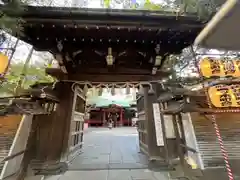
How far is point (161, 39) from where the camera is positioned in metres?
3.80

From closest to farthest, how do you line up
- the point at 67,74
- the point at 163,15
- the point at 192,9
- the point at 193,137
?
the point at 163,15 < the point at 192,9 < the point at 193,137 < the point at 67,74

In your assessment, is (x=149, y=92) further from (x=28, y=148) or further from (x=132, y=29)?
(x=28, y=148)

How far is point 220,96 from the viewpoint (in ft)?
10.8

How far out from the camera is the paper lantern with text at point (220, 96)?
3254 mm

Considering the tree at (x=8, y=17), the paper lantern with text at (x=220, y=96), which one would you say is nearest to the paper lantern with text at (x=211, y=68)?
the paper lantern with text at (x=220, y=96)

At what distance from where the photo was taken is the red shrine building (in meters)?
20.0

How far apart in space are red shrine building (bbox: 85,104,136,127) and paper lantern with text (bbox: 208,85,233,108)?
660 inches

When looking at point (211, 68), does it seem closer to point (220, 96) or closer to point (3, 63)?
point (220, 96)

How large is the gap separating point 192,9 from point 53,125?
4.32m

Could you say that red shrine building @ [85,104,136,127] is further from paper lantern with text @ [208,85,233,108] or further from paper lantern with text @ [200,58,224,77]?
paper lantern with text @ [208,85,233,108]

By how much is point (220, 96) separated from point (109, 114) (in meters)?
17.9

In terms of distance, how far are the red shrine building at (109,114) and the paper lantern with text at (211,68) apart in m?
16.6

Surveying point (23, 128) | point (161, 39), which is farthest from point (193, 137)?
point (23, 128)

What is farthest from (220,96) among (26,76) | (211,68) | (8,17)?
(26,76)
